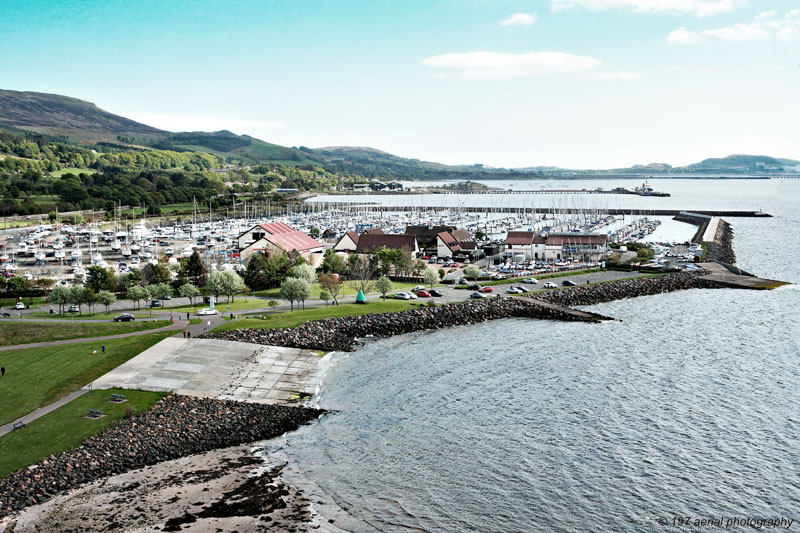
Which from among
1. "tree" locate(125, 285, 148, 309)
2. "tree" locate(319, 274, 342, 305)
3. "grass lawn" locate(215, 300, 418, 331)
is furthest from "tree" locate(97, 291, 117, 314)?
"tree" locate(319, 274, 342, 305)

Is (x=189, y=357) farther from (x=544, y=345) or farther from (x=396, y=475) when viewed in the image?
(x=544, y=345)

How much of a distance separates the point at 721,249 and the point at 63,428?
94868 mm

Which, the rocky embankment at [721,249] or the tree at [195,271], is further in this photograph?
the rocky embankment at [721,249]

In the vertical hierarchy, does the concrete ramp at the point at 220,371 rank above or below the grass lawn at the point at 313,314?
below

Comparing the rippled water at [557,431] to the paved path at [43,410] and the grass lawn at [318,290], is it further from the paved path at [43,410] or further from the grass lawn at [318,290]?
the grass lawn at [318,290]

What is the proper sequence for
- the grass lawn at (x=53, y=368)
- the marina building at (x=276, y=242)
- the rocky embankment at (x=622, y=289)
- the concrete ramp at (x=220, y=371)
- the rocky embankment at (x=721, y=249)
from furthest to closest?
the rocky embankment at (x=721, y=249)
the marina building at (x=276, y=242)
the rocky embankment at (x=622, y=289)
the concrete ramp at (x=220, y=371)
the grass lawn at (x=53, y=368)

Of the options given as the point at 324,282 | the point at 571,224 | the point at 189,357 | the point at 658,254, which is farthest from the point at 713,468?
the point at 571,224

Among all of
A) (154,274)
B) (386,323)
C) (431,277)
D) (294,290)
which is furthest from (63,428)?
(431,277)

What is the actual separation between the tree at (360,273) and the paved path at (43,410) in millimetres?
32349

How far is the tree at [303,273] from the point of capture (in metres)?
61.9

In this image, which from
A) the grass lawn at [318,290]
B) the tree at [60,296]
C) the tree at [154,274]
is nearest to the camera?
the tree at [60,296]

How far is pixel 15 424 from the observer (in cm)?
2812

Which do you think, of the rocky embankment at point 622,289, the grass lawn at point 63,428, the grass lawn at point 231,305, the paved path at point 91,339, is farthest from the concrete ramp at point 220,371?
the rocky embankment at point 622,289

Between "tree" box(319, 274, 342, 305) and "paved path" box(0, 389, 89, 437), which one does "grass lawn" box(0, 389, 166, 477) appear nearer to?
"paved path" box(0, 389, 89, 437)
